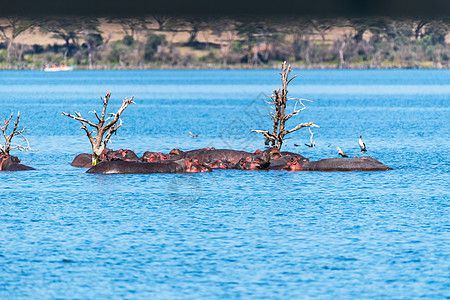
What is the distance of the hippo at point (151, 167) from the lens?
1869 inches

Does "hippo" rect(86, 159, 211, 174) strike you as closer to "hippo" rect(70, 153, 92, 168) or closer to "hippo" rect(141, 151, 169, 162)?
"hippo" rect(141, 151, 169, 162)

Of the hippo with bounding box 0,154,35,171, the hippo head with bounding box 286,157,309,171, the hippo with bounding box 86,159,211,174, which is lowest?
the hippo with bounding box 0,154,35,171

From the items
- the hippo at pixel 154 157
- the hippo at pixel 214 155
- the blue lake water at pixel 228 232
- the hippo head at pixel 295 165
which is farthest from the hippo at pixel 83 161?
the hippo head at pixel 295 165

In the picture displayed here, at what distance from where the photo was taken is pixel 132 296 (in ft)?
80.5

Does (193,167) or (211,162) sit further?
(211,162)

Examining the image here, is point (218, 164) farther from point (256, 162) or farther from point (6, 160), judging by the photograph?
point (6, 160)

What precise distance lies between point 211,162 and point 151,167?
4102mm

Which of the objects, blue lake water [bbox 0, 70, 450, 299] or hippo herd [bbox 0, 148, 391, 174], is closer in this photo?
blue lake water [bbox 0, 70, 450, 299]

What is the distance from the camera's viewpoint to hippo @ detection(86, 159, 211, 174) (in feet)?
156

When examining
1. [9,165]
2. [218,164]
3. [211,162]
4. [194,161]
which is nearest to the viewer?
[194,161]

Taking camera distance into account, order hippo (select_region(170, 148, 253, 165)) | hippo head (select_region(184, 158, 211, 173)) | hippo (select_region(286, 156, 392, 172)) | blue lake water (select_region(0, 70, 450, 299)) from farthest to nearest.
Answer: hippo (select_region(170, 148, 253, 165)) → hippo (select_region(286, 156, 392, 172)) → hippo head (select_region(184, 158, 211, 173)) → blue lake water (select_region(0, 70, 450, 299))

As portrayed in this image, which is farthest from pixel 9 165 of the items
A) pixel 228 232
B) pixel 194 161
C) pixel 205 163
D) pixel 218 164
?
pixel 228 232

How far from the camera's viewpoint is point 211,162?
163 ft

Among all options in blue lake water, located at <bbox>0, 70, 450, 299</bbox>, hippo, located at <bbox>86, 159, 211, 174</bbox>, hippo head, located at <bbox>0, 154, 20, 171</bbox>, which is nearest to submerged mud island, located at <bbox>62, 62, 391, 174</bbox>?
hippo, located at <bbox>86, 159, 211, 174</bbox>
